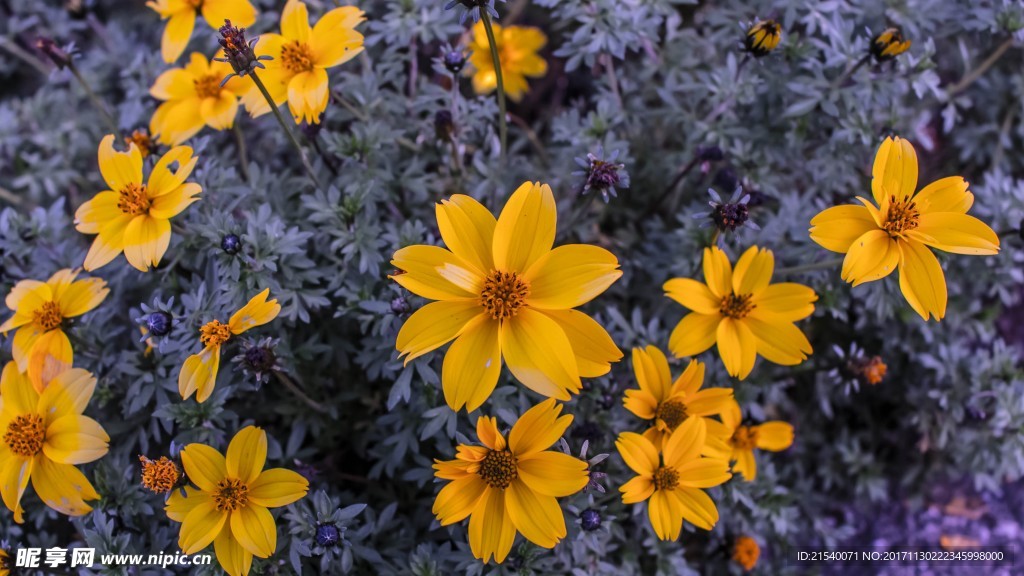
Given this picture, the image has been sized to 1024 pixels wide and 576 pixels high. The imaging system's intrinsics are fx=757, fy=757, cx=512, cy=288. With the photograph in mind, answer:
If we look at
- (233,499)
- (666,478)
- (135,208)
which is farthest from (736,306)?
(135,208)

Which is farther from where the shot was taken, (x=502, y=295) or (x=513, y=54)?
(x=513, y=54)

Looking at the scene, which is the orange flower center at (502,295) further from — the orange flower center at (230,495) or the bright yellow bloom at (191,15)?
the bright yellow bloom at (191,15)

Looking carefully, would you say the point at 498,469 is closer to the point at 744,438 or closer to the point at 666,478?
the point at 666,478

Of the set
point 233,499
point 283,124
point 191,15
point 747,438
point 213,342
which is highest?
point 191,15

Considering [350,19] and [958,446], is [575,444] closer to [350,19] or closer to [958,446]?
[350,19]

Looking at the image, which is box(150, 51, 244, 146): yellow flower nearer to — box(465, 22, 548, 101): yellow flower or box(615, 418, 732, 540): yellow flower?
box(465, 22, 548, 101): yellow flower
